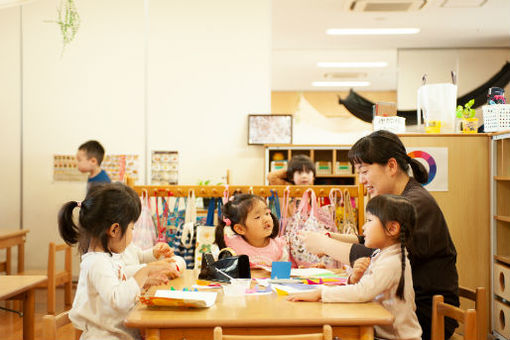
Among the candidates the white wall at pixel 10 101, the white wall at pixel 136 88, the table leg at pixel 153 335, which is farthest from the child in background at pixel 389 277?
the white wall at pixel 10 101

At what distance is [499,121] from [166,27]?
3.82m

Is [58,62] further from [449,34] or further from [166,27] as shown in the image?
[449,34]

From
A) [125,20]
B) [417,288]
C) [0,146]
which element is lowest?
[417,288]

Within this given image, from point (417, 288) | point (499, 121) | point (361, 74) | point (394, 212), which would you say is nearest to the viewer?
point (394, 212)

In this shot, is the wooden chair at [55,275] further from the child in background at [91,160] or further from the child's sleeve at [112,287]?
the child's sleeve at [112,287]

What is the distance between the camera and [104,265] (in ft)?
7.01

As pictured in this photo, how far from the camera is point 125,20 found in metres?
6.36

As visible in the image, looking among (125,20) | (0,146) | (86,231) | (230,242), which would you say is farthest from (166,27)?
(86,231)

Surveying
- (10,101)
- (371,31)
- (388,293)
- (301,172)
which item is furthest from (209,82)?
(388,293)

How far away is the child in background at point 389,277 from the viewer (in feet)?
6.93

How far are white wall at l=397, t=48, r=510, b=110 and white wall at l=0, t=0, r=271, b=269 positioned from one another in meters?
3.04

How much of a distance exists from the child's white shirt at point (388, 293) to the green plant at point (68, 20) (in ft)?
17.0

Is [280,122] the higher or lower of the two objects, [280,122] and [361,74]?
the lower

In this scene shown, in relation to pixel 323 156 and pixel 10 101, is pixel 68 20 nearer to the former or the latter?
pixel 10 101
